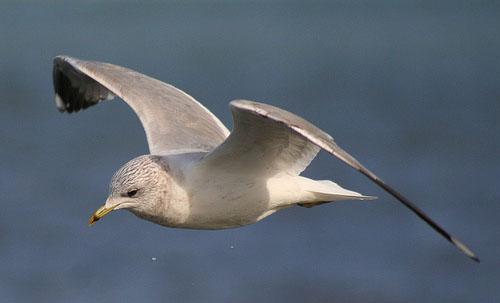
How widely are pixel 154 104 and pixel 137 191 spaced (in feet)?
4.78

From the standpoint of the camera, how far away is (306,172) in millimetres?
16844

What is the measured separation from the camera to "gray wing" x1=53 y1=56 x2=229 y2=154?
9211mm

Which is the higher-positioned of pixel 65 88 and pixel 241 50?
pixel 65 88

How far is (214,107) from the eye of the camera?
2358cm

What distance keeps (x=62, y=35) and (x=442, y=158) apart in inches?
833

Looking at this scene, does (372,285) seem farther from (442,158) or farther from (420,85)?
(420,85)

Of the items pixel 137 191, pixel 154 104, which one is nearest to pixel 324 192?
pixel 137 191

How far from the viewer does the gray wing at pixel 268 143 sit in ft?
25.3

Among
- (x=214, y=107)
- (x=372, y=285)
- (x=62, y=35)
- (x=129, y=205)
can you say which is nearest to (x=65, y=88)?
(x=129, y=205)

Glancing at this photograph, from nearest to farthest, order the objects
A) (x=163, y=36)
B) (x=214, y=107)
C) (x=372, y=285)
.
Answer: (x=372, y=285) < (x=214, y=107) < (x=163, y=36)

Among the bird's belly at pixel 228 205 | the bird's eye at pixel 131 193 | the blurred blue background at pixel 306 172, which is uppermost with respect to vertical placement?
the bird's eye at pixel 131 193

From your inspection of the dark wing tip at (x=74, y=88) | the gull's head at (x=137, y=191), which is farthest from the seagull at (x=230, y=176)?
the dark wing tip at (x=74, y=88)

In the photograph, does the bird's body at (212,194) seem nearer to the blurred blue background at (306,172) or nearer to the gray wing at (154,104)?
the gray wing at (154,104)

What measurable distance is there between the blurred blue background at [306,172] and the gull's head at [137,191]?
4591 millimetres
